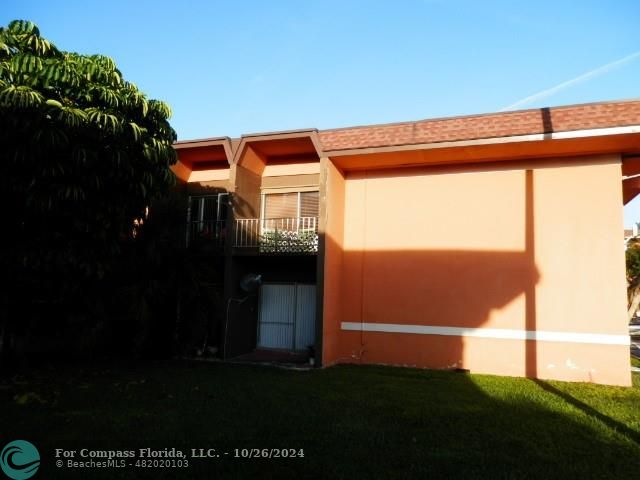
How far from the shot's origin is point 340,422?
6.21 metres

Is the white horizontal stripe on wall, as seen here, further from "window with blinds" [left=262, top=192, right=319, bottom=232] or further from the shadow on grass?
"window with blinds" [left=262, top=192, right=319, bottom=232]

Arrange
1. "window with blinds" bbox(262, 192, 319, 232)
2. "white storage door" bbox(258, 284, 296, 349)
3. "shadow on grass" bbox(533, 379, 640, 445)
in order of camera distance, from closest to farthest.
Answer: "shadow on grass" bbox(533, 379, 640, 445) → "window with blinds" bbox(262, 192, 319, 232) → "white storage door" bbox(258, 284, 296, 349)

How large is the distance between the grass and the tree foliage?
2464 millimetres

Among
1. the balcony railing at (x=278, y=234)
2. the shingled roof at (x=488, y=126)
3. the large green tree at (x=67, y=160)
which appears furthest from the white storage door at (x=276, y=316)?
the large green tree at (x=67, y=160)

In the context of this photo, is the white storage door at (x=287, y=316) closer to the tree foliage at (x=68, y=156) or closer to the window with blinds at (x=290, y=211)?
the window with blinds at (x=290, y=211)

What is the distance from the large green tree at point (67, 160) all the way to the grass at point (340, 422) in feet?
7.74

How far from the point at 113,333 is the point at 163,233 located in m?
3.12

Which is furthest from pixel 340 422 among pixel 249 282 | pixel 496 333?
pixel 249 282

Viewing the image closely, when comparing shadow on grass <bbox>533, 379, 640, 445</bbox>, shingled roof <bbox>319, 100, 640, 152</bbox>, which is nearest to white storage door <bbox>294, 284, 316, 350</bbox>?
shingled roof <bbox>319, 100, 640, 152</bbox>

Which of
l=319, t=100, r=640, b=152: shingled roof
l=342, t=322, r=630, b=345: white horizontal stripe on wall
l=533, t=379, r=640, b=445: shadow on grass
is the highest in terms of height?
l=319, t=100, r=640, b=152: shingled roof

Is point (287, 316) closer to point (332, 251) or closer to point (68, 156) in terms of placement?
point (332, 251)

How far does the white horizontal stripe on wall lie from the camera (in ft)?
31.8

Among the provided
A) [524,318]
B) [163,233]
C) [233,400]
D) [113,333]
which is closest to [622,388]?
[524,318]

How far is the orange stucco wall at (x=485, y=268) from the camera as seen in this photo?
9867 millimetres
